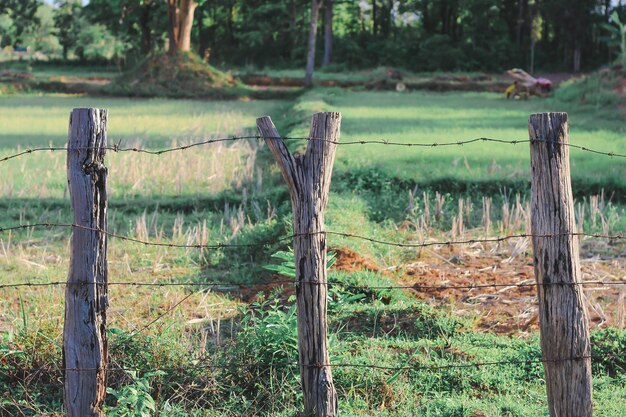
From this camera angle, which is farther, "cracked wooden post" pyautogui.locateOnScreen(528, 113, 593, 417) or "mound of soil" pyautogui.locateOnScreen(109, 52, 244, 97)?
"mound of soil" pyautogui.locateOnScreen(109, 52, 244, 97)

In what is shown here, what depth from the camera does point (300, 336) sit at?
4148 mm

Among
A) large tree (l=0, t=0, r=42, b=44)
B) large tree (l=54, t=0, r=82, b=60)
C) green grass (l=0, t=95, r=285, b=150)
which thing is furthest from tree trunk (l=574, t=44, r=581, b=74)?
large tree (l=0, t=0, r=42, b=44)

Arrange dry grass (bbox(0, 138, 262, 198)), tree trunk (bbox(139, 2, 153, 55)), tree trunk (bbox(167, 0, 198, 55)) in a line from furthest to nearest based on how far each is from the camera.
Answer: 1. tree trunk (bbox(139, 2, 153, 55))
2. tree trunk (bbox(167, 0, 198, 55))
3. dry grass (bbox(0, 138, 262, 198))

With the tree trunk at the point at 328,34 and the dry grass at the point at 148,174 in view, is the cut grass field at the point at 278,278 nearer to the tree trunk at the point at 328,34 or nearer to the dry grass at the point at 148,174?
the dry grass at the point at 148,174

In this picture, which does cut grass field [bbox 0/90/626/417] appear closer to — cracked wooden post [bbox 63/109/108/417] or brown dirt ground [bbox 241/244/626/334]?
brown dirt ground [bbox 241/244/626/334]

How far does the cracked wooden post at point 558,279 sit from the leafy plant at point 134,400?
1869 mm

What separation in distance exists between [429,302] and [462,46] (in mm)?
36114

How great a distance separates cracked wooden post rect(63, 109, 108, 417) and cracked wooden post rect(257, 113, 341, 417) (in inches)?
31.8

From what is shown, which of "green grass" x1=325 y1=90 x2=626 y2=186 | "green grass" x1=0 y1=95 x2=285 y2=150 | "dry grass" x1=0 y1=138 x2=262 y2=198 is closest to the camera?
"dry grass" x1=0 y1=138 x2=262 y2=198

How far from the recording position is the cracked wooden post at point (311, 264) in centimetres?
411

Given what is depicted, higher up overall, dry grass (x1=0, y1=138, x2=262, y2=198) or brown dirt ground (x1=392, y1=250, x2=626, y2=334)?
dry grass (x1=0, y1=138, x2=262, y2=198)

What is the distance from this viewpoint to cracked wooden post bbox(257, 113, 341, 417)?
4.11 meters

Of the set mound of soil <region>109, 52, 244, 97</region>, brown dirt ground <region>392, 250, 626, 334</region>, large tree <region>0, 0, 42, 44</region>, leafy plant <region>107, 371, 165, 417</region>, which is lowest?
brown dirt ground <region>392, 250, 626, 334</region>

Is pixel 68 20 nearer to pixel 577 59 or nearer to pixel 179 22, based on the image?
pixel 179 22
